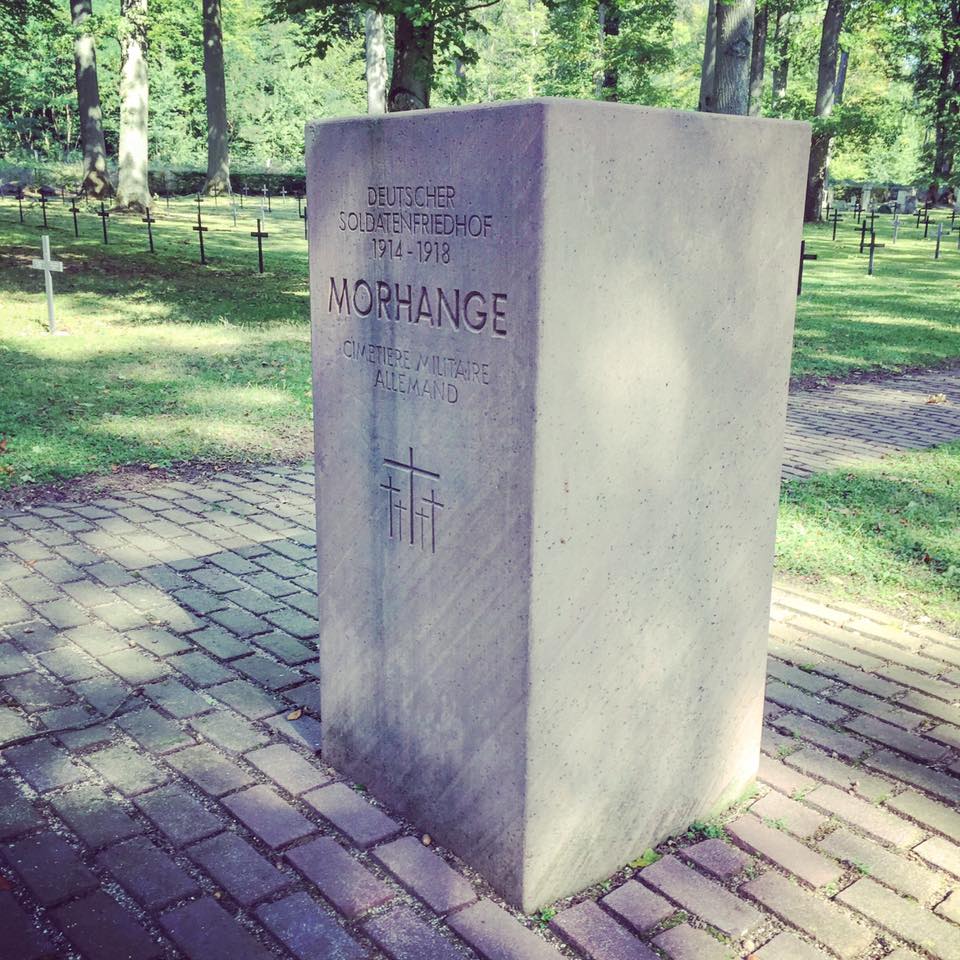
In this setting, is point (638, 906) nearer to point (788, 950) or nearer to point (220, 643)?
point (788, 950)

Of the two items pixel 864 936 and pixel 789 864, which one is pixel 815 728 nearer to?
pixel 789 864

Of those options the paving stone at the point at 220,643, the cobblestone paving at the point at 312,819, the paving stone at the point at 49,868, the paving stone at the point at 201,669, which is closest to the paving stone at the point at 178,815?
the cobblestone paving at the point at 312,819

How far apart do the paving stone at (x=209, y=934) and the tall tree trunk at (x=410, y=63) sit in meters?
11.6

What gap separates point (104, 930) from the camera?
2.61 m

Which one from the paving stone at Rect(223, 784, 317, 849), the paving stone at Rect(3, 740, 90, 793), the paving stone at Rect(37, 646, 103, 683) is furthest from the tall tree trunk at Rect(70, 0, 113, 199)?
the paving stone at Rect(223, 784, 317, 849)

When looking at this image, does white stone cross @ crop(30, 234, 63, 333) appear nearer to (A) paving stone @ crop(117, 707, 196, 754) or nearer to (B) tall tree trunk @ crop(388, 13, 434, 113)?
(B) tall tree trunk @ crop(388, 13, 434, 113)

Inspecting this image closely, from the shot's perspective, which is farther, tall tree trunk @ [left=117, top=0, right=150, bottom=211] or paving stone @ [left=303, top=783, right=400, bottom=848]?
tall tree trunk @ [left=117, top=0, right=150, bottom=211]

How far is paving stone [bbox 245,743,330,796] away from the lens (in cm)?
334

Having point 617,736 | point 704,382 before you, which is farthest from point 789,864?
point 704,382

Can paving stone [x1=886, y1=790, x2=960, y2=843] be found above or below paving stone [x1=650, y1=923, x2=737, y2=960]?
above

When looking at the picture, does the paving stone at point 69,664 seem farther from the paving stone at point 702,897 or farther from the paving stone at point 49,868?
the paving stone at point 702,897

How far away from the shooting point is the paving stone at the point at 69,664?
403 cm

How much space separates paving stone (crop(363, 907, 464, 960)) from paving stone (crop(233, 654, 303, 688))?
1.41 m

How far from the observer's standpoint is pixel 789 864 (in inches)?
116
